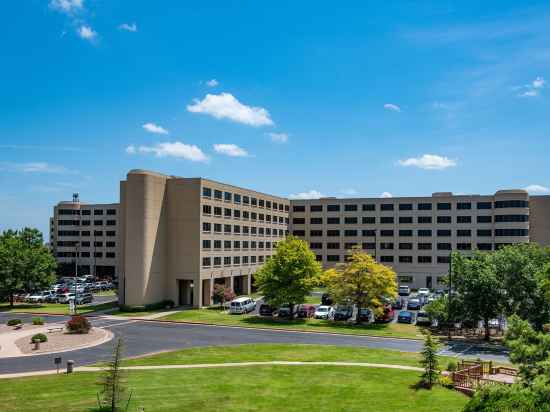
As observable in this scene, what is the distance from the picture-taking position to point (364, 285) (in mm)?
53031

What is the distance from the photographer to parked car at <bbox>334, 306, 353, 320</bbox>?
2211 inches

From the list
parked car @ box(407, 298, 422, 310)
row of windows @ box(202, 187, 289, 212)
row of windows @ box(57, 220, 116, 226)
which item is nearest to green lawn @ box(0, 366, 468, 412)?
parked car @ box(407, 298, 422, 310)

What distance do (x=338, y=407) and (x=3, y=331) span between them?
122 feet

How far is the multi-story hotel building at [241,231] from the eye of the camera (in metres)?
63.7

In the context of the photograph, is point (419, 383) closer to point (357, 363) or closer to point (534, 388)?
point (357, 363)

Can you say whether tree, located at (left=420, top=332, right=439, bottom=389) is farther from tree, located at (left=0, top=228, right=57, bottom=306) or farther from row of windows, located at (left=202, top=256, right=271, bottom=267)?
tree, located at (left=0, top=228, right=57, bottom=306)

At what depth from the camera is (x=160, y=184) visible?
216 ft

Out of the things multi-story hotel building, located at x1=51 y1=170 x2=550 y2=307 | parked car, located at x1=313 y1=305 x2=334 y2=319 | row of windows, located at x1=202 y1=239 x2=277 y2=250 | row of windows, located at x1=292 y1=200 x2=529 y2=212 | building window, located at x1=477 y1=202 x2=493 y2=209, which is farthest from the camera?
building window, located at x1=477 y1=202 x2=493 y2=209

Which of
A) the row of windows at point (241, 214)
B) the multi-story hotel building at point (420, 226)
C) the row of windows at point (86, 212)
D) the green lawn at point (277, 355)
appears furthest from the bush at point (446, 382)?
the row of windows at point (86, 212)

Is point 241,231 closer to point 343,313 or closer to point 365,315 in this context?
point 343,313

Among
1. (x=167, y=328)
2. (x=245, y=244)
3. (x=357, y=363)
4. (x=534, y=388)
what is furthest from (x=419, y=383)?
(x=245, y=244)

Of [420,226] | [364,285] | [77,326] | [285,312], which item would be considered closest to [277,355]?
[364,285]

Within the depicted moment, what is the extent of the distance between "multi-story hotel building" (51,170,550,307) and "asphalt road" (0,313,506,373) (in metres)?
13.1

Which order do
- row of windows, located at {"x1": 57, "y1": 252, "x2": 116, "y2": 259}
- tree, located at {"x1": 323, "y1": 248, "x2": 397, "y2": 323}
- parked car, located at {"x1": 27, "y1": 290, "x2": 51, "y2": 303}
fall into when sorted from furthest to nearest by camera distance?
row of windows, located at {"x1": 57, "y1": 252, "x2": 116, "y2": 259} < parked car, located at {"x1": 27, "y1": 290, "x2": 51, "y2": 303} < tree, located at {"x1": 323, "y1": 248, "x2": 397, "y2": 323}
